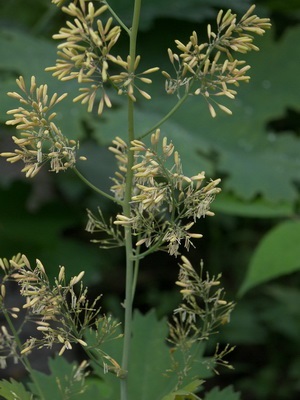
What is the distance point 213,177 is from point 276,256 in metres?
0.59

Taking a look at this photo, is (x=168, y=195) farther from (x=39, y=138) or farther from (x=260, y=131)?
(x=260, y=131)

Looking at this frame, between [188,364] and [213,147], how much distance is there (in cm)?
152

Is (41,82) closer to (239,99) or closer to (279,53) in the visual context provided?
(239,99)

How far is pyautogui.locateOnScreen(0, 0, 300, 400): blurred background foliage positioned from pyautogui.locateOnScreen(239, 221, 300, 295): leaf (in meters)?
0.22

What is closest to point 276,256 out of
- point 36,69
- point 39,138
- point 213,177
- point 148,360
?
point 213,177

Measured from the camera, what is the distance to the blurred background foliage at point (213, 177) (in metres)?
2.45

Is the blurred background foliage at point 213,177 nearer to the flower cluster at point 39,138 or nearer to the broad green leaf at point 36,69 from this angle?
the broad green leaf at point 36,69

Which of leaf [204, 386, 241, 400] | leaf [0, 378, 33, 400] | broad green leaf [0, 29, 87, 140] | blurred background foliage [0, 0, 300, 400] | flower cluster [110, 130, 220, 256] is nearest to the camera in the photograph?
flower cluster [110, 130, 220, 256]

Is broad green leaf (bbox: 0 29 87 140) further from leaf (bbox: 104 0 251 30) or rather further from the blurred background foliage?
leaf (bbox: 104 0 251 30)

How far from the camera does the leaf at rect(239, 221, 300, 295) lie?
78.6 inches

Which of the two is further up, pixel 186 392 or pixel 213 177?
pixel 213 177

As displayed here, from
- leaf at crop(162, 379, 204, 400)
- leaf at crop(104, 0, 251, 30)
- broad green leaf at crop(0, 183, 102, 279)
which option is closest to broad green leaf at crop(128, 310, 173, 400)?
leaf at crop(162, 379, 204, 400)

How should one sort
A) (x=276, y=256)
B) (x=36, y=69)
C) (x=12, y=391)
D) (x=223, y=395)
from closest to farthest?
1. (x=12, y=391)
2. (x=223, y=395)
3. (x=276, y=256)
4. (x=36, y=69)

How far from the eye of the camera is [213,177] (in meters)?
2.57
